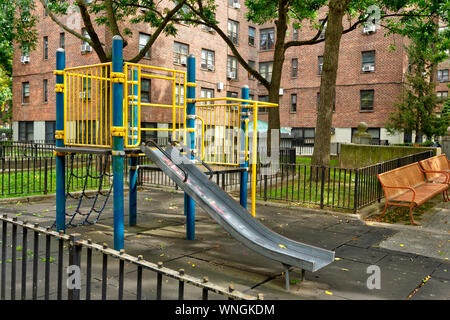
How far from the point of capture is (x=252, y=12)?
2069 cm

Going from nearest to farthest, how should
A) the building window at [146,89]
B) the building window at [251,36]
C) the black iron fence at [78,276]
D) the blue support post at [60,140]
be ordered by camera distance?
the black iron fence at [78,276], the blue support post at [60,140], the building window at [146,89], the building window at [251,36]

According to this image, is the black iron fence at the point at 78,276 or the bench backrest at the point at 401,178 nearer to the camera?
the black iron fence at the point at 78,276

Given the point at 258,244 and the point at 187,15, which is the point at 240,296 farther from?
the point at 187,15

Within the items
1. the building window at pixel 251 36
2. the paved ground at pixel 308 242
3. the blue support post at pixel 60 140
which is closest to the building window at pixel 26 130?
the building window at pixel 251 36

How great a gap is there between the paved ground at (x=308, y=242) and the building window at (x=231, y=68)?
26048 mm

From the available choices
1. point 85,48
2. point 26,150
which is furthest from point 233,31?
point 26,150

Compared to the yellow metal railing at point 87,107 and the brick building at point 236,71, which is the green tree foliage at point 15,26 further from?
the yellow metal railing at point 87,107

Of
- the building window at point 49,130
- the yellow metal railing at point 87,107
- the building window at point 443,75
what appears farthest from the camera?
the building window at point 443,75

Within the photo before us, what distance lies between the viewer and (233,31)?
35.8 metres

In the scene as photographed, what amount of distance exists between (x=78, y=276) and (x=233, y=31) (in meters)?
35.2

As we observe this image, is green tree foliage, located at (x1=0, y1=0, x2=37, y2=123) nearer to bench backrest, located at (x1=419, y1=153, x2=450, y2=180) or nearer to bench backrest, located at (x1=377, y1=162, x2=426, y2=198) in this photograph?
bench backrest, located at (x1=377, y1=162, x2=426, y2=198)

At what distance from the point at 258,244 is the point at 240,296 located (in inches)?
121

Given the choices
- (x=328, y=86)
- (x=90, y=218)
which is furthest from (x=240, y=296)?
(x=328, y=86)

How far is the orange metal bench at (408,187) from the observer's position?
29.9ft
